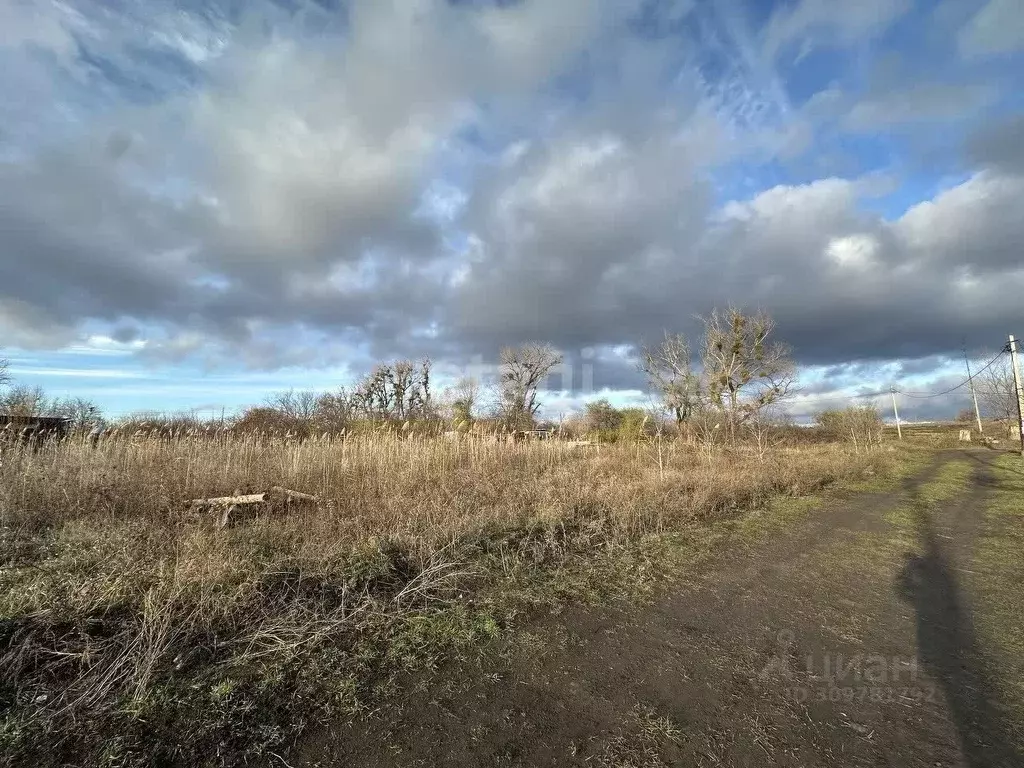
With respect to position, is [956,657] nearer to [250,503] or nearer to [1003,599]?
[1003,599]

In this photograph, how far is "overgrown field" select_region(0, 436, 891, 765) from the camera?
9.45ft

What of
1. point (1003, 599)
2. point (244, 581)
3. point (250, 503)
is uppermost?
point (250, 503)

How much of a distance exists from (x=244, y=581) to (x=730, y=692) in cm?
409

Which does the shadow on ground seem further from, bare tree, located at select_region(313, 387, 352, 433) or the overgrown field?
bare tree, located at select_region(313, 387, 352, 433)

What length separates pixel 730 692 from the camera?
340 centimetres

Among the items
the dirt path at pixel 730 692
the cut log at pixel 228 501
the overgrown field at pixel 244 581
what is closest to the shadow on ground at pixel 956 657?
the dirt path at pixel 730 692

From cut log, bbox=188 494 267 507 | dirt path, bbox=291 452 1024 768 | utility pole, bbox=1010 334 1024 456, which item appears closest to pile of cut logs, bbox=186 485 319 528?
cut log, bbox=188 494 267 507

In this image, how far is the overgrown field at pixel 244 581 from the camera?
288cm

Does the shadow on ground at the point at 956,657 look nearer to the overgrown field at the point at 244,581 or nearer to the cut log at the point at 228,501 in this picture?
the overgrown field at the point at 244,581

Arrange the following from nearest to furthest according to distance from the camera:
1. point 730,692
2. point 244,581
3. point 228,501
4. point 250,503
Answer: point 730,692 → point 244,581 → point 228,501 → point 250,503

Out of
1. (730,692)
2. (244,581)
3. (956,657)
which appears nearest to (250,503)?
(244,581)

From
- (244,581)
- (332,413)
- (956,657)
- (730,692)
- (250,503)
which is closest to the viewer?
(730,692)

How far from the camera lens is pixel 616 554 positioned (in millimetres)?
6660

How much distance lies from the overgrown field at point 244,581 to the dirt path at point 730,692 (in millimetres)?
504
